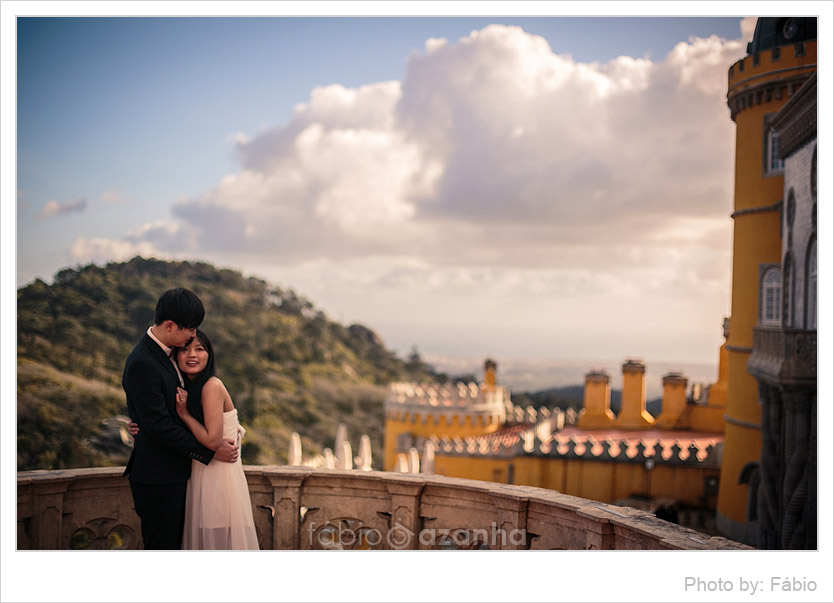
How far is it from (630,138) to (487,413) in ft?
32.7

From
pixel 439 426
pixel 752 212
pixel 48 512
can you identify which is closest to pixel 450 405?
pixel 439 426

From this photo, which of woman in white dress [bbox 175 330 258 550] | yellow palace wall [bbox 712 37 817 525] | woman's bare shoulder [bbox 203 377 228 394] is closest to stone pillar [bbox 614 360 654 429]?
yellow palace wall [bbox 712 37 817 525]

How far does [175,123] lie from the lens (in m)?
11.5

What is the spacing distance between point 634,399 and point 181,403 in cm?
1681

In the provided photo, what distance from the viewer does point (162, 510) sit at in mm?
4066

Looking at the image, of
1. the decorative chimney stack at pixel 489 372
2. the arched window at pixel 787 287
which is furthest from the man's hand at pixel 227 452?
the decorative chimney stack at pixel 489 372

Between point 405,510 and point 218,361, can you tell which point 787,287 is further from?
point 218,361

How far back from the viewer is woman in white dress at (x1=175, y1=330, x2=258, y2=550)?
157 inches

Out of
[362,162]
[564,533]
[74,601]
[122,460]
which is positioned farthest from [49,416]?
[564,533]

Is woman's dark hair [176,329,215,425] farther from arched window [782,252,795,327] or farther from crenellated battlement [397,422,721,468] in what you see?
crenellated battlement [397,422,721,468]

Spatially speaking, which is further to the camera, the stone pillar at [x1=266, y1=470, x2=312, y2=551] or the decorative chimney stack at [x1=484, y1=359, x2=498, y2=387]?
the decorative chimney stack at [x1=484, y1=359, x2=498, y2=387]

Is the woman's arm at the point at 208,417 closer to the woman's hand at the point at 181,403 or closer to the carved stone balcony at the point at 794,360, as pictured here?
the woman's hand at the point at 181,403

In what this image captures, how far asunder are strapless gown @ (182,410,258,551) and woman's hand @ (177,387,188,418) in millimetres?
202

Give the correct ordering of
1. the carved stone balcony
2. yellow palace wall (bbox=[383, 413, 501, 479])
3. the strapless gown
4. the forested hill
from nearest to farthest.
Result: the strapless gown → the carved stone balcony → yellow palace wall (bbox=[383, 413, 501, 479]) → the forested hill
